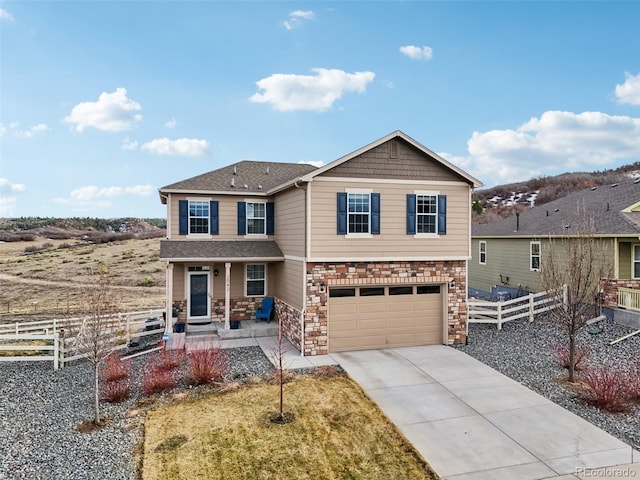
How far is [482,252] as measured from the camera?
24.7 metres

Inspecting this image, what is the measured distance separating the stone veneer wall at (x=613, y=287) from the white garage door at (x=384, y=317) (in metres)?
6.85

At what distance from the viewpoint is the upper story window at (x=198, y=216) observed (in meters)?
15.8

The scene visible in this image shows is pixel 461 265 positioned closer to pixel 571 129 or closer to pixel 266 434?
pixel 266 434

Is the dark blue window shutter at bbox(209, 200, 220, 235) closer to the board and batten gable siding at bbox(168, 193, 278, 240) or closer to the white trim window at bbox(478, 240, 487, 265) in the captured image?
the board and batten gable siding at bbox(168, 193, 278, 240)

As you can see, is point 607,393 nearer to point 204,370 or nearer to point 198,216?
point 204,370

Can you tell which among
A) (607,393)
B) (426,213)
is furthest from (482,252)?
(607,393)

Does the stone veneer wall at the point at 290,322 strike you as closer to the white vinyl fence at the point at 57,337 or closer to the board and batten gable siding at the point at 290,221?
the board and batten gable siding at the point at 290,221

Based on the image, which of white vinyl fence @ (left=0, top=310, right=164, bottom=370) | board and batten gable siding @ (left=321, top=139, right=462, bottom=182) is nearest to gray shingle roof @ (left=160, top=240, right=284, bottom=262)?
white vinyl fence @ (left=0, top=310, right=164, bottom=370)

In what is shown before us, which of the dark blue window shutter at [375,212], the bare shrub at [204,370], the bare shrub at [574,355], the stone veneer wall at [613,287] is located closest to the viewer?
the bare shrub at [204,370]

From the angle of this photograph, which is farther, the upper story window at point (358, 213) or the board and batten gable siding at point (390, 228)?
the upper story window at point (358, 213)

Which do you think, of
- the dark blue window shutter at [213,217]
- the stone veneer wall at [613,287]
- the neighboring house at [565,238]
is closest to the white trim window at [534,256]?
the neighboring house at [565,238]

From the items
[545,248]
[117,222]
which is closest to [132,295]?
[545,248]

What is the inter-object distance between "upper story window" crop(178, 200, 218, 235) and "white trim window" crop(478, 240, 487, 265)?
16.4 m

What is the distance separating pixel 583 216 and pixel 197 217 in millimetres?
14423
